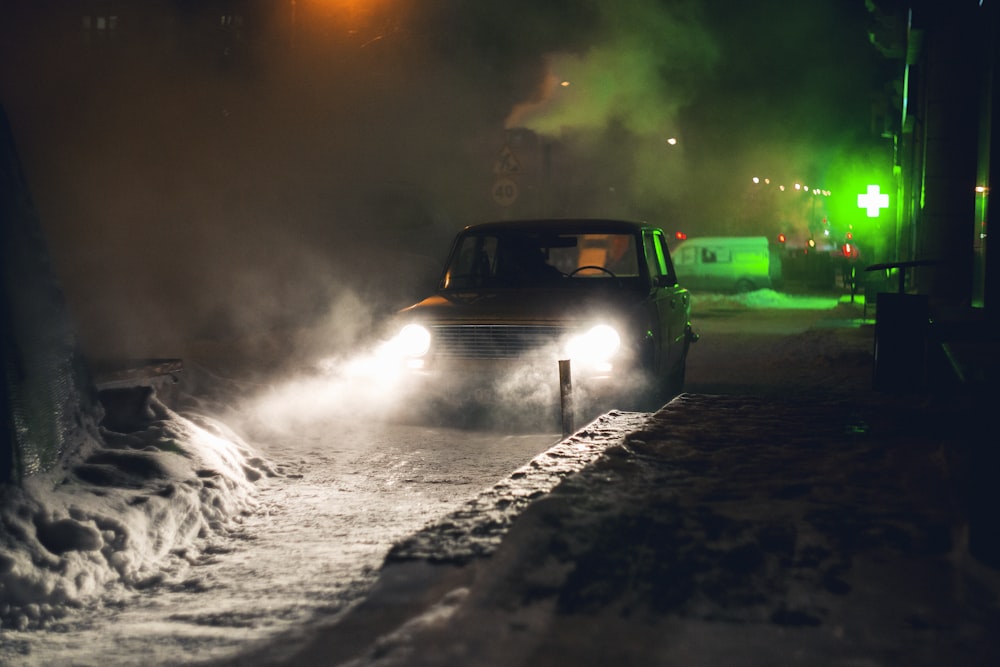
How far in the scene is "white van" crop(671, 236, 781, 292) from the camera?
28641mm

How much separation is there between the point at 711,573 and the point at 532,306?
4623 millimetres

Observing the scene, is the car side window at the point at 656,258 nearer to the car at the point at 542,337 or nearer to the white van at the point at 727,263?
the car at the point at 542,337

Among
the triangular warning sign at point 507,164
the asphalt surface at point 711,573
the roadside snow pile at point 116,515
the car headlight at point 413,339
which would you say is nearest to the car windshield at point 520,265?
the car headlight at point 413,339

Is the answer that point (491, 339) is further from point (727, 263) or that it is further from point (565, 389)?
point (727, 263)

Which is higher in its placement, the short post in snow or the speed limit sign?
the speed limit sign

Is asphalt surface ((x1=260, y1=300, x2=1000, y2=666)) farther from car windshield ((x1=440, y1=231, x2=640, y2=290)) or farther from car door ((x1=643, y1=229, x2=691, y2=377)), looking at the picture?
car windshield ((x1=440, y1=231, x2=640, y2=290))

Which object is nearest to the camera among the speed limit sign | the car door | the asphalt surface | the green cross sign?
the asphalt surface

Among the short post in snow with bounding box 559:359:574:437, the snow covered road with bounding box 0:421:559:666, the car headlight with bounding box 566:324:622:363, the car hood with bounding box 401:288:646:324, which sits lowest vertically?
the snow covered road with bounding box 0:421:559:666

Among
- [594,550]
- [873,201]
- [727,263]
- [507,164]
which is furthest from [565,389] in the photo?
[727,263]

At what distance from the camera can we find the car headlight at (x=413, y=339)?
795 centimetres

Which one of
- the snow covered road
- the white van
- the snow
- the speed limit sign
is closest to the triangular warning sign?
the speed limit sign

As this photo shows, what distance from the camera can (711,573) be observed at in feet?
11.2

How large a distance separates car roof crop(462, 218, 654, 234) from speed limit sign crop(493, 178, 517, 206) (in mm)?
5074

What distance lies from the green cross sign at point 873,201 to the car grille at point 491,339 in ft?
70.8
